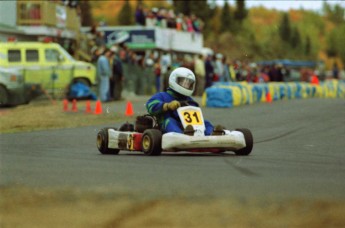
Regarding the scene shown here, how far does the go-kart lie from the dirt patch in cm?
368

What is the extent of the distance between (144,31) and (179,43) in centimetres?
526

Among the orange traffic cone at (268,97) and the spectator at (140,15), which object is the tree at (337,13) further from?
the spectator at (140,15)

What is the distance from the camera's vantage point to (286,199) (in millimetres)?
6621

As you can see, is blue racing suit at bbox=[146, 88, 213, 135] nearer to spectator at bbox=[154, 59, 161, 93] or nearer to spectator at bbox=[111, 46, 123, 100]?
spectator at bbox=[111, 46, 123, 100]

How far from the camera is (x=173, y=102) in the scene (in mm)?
10883

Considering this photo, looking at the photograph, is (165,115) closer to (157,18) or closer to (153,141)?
(153,141)

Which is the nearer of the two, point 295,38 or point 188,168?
point 188,168

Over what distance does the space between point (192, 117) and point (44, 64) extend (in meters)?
15.4

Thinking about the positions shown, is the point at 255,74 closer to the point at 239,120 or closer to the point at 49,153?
the point at 239,120

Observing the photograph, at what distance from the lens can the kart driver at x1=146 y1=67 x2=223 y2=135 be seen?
35.8 feet

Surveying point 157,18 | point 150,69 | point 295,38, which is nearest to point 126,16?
point 295,38

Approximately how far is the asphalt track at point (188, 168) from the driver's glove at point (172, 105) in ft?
1.86

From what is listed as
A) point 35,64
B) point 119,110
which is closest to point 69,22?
point 35,64

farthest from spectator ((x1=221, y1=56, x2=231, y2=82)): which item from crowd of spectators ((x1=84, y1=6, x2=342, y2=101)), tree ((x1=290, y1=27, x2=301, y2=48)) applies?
tree ((x1=290, y1=27, x2=301, y2=48))
